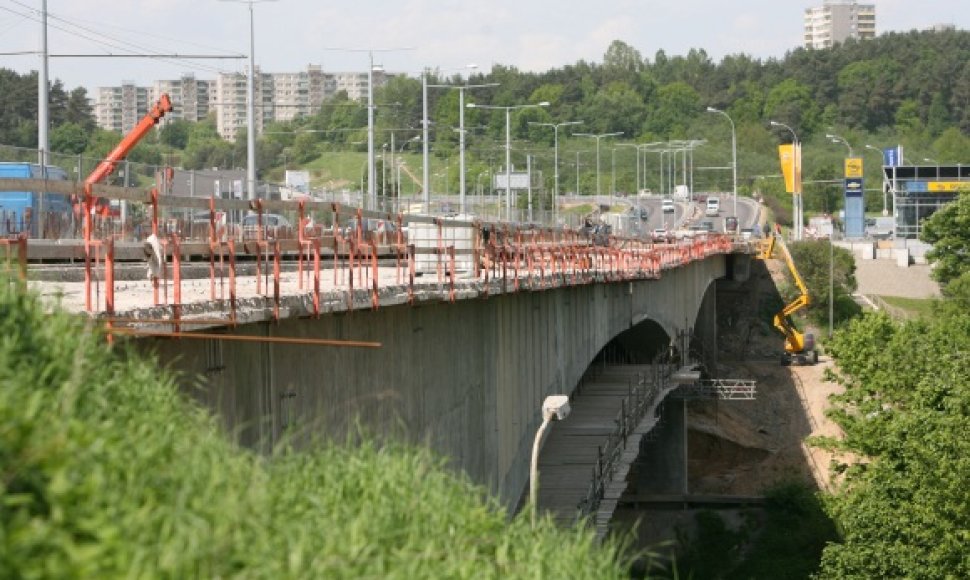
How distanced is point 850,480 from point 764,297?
183ft

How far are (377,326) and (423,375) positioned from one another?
2580 mm

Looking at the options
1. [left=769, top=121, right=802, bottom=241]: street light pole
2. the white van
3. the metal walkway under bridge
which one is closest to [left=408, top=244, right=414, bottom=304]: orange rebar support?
the metal walkway under bridge

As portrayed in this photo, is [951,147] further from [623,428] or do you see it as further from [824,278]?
A: [623,428]

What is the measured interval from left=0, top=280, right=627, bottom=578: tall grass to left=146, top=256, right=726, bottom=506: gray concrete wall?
76 cm

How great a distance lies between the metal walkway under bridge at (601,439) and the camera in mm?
38094

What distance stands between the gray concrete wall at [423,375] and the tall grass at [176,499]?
76 centimetres

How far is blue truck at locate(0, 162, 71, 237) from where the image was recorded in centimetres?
1975

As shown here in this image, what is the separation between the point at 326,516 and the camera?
10.3m

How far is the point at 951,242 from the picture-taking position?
92.8 meters

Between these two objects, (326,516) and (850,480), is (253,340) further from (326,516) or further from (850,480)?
(850,480)

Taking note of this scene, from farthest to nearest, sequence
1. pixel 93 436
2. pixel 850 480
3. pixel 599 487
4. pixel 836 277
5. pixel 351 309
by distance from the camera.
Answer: pixel 836 277, pixel 850 480, pixel 599 487, pixel 351 309, pixel 93 436

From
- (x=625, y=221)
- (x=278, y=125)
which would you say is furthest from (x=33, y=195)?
(x=278, y=125)

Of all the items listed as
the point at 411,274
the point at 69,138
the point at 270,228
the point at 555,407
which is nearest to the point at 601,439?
the point at 270,228

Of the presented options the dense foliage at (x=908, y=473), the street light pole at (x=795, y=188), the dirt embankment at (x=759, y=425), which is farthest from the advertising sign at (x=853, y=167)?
the dense foliage at (x=908, y=473)
